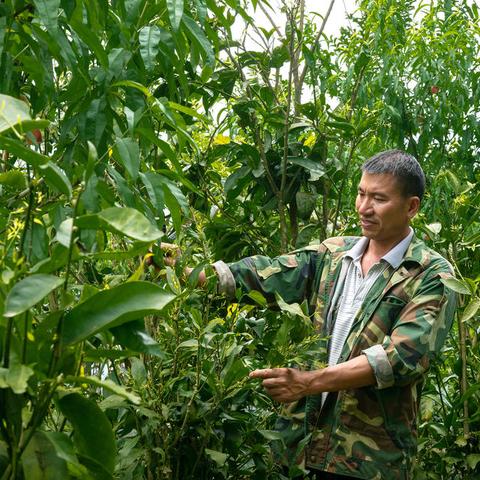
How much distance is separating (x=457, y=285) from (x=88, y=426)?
1290 millimetres

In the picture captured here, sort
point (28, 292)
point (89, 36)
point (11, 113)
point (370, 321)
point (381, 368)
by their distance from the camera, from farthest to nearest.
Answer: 1. point (370, 321)
2. point (381, 368)
3. point (89, 36)
4. point (11, 113)
5. point (28, 292)

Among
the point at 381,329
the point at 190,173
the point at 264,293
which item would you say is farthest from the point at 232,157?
the point at 381,329

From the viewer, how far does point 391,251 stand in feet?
8.02

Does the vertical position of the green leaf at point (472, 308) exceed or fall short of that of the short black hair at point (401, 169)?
it falls short

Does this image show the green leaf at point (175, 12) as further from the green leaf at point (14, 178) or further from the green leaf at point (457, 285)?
the green leaf at point (457, 285)

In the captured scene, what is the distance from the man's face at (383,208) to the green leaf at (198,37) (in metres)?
0.80

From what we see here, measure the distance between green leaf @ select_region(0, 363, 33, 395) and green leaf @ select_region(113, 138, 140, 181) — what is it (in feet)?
1.59

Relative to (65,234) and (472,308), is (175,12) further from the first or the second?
(472,308)

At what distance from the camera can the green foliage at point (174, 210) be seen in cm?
113

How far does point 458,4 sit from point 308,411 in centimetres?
218

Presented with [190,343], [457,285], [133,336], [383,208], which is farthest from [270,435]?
[133,336]

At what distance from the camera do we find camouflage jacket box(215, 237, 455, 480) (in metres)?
2.27

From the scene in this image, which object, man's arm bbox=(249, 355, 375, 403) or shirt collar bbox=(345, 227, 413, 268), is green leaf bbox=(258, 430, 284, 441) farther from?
shirt collar bbox=(345, 227, 413, 268)

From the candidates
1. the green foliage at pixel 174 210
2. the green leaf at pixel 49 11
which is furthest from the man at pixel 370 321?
the green leaf at pixel 49 11
